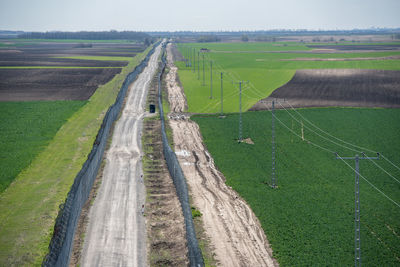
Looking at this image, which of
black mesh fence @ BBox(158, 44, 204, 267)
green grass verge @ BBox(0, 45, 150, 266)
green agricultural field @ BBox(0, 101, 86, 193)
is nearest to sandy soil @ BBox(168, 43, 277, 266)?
black mesh fence @ BBox(158, 44, 204, 267)

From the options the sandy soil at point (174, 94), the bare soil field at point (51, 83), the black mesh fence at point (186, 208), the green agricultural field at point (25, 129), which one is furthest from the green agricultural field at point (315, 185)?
the bare soil field at point (51, 83)

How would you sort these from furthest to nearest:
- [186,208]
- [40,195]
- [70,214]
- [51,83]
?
[51,83] < [40,195] < [186,208] < [70,214]

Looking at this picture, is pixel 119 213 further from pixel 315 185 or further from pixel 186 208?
pixel 315 185

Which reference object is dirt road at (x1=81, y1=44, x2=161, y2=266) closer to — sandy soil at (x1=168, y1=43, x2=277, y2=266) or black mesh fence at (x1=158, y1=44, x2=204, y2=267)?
black mesh fence at (x1=158, y1=44, x2=204, y2=267)

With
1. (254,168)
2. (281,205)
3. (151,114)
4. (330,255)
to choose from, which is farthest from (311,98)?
(330,255)

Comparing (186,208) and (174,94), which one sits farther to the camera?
(174,94)

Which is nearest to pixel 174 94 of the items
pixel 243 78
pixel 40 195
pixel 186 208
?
pixel 243 78

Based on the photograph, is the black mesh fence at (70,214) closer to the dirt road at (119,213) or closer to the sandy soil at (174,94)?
the dirt road at (119,213)
